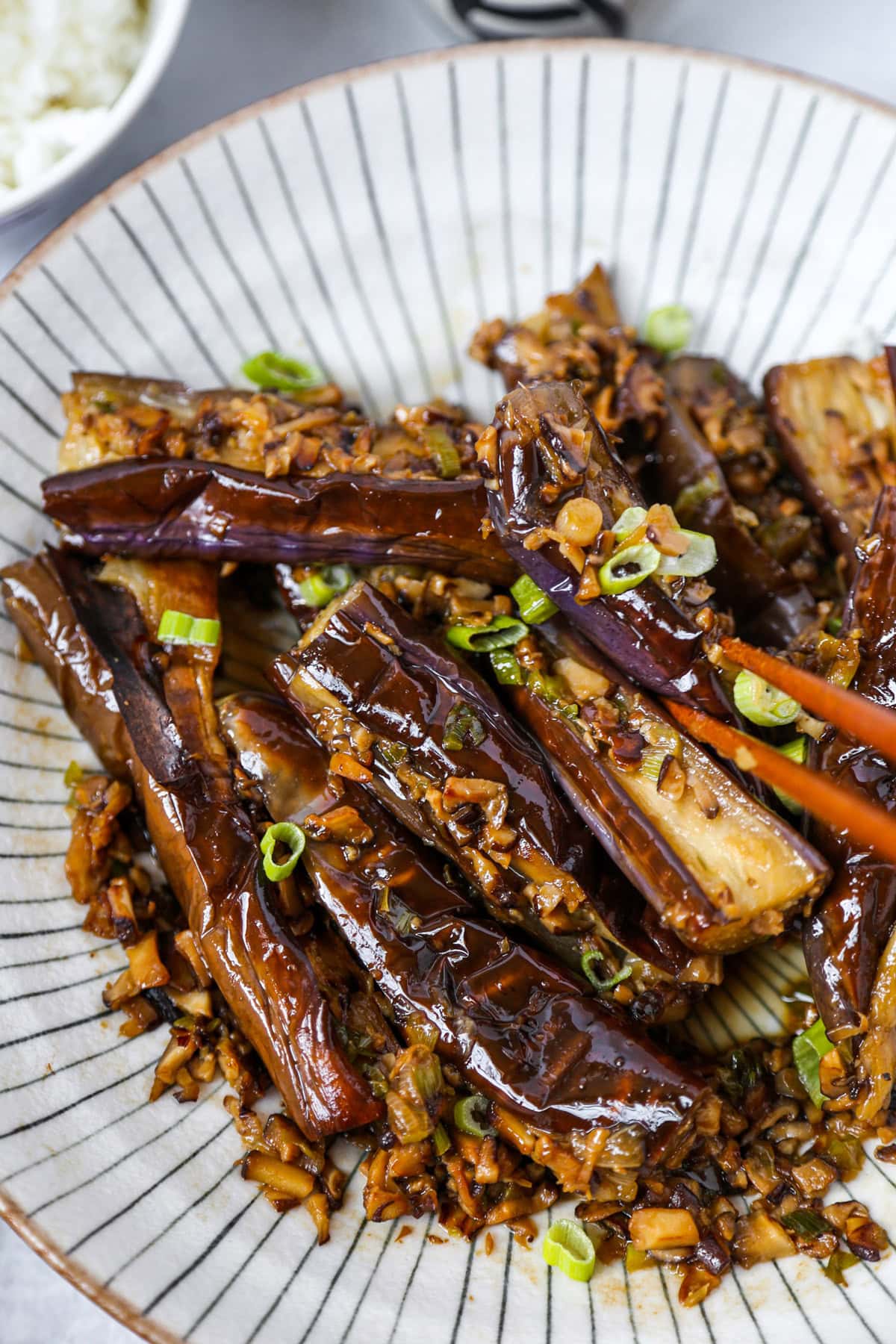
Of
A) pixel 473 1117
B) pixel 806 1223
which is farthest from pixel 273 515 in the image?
pixel 806 1223

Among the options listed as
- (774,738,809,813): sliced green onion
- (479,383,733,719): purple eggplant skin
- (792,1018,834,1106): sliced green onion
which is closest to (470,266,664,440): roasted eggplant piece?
(479,383,733,719): purple eggplant skin

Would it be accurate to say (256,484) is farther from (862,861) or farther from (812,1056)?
(812,1056)

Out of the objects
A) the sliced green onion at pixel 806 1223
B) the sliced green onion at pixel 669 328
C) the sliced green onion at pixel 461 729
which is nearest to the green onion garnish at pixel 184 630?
the sliced green onion at pixel 461 729

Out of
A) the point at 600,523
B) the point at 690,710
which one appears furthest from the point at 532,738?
the point at 600,523

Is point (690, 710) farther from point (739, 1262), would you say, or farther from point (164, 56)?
point (164, 56)

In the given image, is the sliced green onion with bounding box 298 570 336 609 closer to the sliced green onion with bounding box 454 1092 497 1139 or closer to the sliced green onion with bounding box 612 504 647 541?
the sliced green onion with bounding box 612 504 647 541

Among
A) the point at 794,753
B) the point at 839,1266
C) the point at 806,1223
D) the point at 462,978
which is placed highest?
the point at 462,978

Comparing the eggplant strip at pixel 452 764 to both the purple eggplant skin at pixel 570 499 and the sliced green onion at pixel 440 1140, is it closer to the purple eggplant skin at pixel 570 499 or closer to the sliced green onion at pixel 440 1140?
the purple eggplant skin at pixel 570 499
